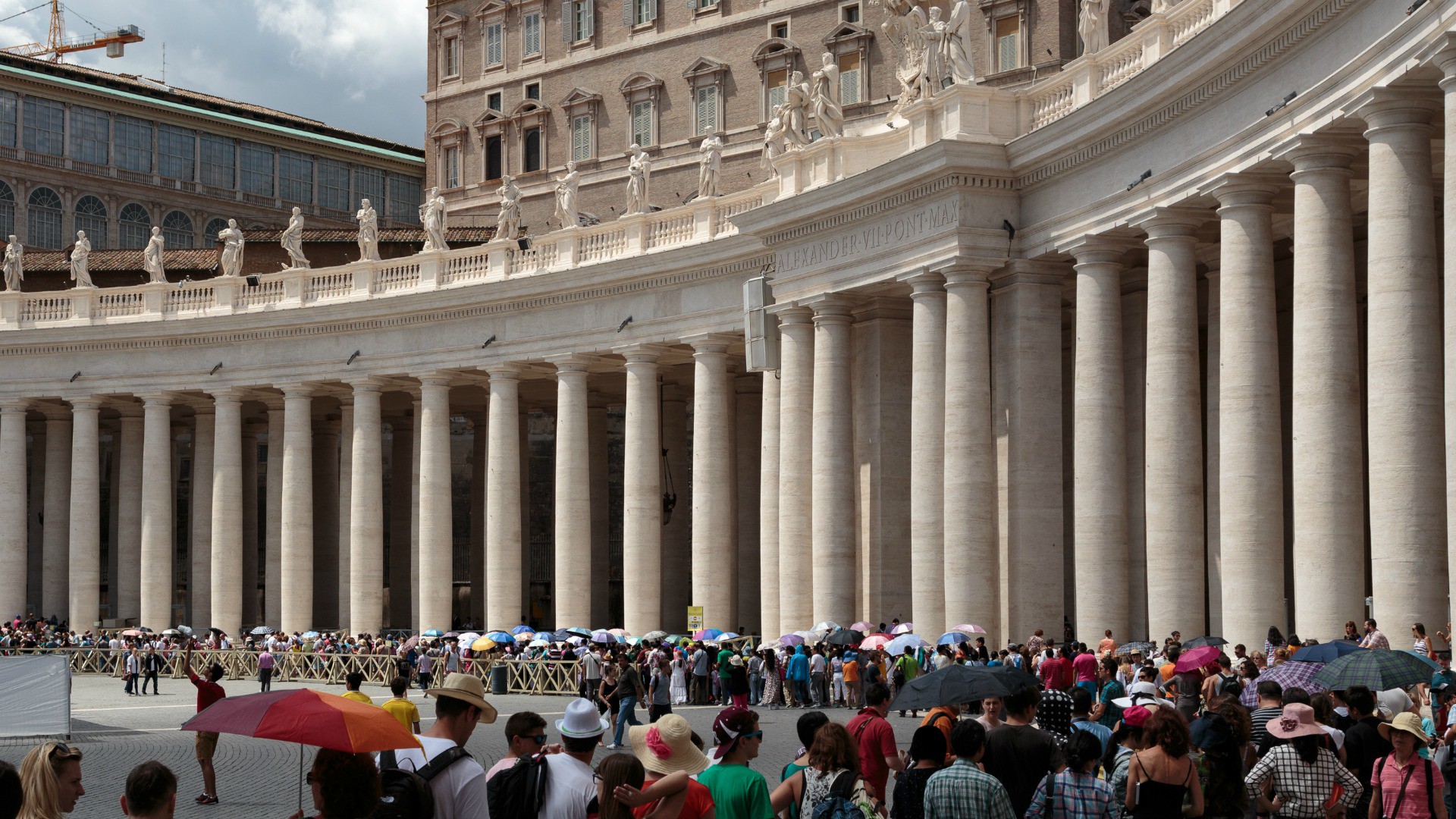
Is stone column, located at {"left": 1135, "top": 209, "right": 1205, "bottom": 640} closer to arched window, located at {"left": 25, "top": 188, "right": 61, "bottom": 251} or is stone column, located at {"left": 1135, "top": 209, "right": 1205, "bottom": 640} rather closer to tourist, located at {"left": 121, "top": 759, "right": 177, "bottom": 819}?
tourist, located at {"left": 121, "top": 759, "right": 177, "bottom": 819}

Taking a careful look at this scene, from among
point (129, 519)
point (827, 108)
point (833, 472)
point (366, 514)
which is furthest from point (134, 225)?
point (833, 472)

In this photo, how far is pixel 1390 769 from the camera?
53.8ft

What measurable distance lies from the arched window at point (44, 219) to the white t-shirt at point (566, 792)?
101 meters

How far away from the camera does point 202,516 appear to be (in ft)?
252

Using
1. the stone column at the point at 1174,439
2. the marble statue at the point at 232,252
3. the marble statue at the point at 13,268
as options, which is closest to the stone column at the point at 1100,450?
the stone column at the point at 1174,439

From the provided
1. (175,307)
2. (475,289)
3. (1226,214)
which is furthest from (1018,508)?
(175,307)

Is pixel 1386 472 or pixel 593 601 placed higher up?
pixel 1386 472

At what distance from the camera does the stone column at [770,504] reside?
54.2 meters

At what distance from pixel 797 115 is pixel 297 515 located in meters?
29.0

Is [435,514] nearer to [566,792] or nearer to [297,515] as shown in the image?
[297,515]

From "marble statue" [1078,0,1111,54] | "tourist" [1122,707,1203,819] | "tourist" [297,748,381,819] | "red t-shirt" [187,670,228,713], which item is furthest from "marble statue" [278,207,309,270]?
"tourist" [297,748,381,819]

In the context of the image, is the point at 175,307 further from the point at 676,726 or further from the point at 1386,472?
the point at 676,726

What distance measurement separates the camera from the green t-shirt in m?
13.2

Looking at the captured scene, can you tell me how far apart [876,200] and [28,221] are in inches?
2893
